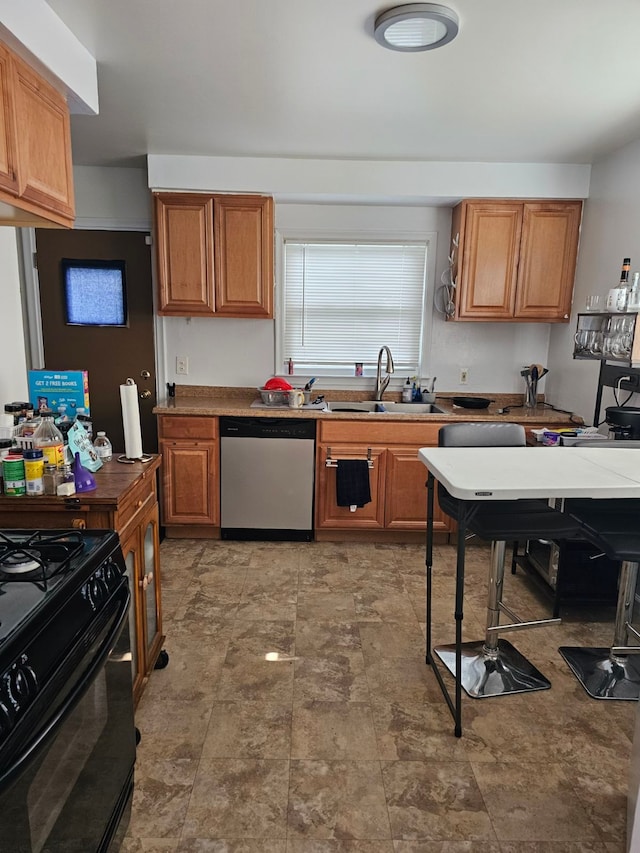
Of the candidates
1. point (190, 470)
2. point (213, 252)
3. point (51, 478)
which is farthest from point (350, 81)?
point (190, 470)

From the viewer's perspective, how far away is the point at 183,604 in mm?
2883

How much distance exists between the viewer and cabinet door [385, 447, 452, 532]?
141 inches

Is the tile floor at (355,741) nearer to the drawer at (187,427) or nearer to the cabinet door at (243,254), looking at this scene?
the drawer at (187,427)

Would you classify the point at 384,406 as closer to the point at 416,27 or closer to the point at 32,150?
the point at 416,27

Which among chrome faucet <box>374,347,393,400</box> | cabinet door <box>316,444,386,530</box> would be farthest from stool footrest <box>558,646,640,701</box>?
chrome faucet <box>374,347,393,400</box>

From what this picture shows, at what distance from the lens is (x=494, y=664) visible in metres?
2.34

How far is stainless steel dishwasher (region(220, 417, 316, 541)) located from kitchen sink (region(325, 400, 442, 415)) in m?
0.41

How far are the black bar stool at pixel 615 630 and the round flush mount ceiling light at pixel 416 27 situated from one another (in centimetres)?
186

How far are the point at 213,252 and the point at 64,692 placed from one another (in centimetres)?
301

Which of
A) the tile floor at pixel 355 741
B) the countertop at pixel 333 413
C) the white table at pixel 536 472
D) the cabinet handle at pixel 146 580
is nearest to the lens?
the tile floor at pixel 355 741

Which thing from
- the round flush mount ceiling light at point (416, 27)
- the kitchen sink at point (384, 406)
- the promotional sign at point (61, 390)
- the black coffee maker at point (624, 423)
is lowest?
the kitchen sink at point (384, 406)

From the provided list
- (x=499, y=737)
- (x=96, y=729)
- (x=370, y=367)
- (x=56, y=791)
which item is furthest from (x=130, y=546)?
(x=370, y=367)

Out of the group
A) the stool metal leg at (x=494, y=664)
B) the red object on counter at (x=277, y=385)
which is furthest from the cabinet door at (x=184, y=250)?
the stool metal leg at (x=494, y=664)

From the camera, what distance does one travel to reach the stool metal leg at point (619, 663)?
2.23 m
